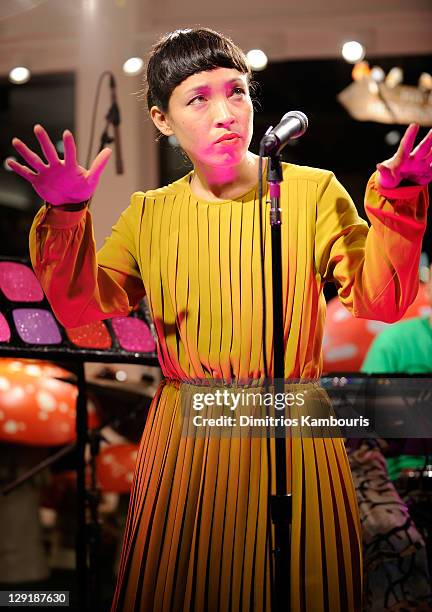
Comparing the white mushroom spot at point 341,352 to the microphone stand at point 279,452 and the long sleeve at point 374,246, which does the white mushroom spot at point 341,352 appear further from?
the microphone stand at point 279,452

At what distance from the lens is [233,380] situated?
1619mm

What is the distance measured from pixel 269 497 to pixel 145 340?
1023mm

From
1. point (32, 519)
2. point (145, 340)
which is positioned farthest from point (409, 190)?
point (32, 519)

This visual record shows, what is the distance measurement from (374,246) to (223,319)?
324 millimetres

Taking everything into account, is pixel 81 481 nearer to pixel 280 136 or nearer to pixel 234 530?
pixel 234 530

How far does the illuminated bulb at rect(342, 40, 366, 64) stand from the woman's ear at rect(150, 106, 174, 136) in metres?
1.99

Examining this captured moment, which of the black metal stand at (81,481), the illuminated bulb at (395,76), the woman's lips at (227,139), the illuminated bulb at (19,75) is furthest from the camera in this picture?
the illuminated bulb at (395,76)

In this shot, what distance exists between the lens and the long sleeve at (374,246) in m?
1.44

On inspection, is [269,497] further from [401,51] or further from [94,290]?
[401,51]

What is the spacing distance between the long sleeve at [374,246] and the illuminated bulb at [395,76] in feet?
8.46

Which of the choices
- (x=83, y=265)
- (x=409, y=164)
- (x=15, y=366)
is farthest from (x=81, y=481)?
(x=409, y=164)

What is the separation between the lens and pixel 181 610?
1.58m

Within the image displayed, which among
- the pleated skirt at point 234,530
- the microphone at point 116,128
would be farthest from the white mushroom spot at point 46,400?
the pleated skirt at point 234,530
